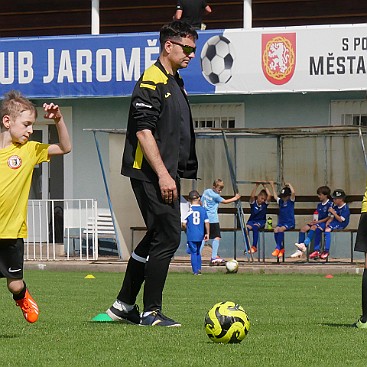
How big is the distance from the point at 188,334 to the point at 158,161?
4.13ft

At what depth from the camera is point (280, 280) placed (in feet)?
58.7

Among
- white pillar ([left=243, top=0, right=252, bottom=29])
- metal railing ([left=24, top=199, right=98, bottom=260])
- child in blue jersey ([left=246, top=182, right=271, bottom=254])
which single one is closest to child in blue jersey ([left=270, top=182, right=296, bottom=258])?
child in blue jersey ([left=246, top=182, right=271, bottom=254])

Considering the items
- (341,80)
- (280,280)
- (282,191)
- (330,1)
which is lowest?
(280,280)

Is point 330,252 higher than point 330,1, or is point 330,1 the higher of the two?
point 330,1

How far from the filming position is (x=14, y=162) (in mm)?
8117

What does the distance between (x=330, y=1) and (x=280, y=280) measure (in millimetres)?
7744

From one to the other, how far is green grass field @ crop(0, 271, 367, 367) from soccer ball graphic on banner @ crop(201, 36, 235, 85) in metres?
8.07

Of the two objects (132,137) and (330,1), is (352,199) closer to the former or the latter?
(330,1)

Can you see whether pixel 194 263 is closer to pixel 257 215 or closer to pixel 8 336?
pixel 257 215

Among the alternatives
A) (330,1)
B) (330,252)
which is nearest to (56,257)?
(330,252)

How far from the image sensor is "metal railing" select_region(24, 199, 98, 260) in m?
22.9

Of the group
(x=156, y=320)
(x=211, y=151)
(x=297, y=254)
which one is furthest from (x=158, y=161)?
(x=211, y=151)

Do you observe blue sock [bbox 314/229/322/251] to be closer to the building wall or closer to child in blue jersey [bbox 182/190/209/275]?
the building wall

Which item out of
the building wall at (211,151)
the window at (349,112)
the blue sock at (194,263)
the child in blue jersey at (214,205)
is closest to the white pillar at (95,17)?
the building wall at (211,151)
